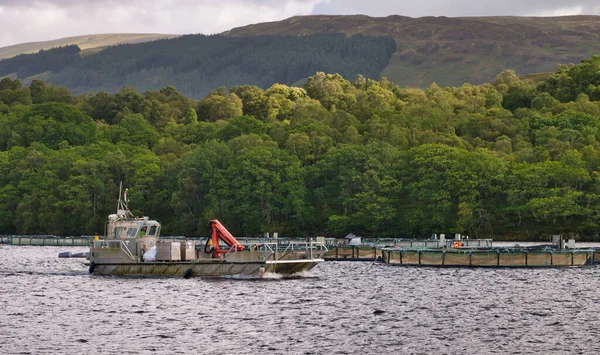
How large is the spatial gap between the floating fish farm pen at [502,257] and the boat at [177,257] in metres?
23.0

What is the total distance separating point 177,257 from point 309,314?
83.0 feet

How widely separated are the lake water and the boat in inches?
46.8

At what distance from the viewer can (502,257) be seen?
4188 inches

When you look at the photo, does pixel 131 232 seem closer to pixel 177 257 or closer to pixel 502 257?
pixel 177 257

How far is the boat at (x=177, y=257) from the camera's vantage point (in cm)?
8675

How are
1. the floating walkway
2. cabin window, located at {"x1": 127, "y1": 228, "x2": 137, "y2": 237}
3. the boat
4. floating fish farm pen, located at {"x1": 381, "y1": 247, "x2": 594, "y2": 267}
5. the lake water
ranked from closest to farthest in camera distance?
the lake water, the boat, cabin window, located at {"x1": 127, "y1": 228, "x2": 137, "y2": 237}, floating fish farm pen, located at {"x1": 381, "y1": 247, "x2": 594, "y2": 267}, the floating walkway

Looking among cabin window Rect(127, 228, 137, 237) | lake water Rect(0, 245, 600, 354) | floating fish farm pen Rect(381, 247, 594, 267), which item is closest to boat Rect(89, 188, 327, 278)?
cabin window Rect(127, 228, 137, 237)

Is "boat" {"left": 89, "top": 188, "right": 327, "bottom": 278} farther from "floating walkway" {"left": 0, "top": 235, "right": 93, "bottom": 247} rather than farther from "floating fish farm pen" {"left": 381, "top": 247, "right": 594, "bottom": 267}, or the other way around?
"floating walkway" {"left": 0, "top": 235, "right": 93, "bottom": 247}

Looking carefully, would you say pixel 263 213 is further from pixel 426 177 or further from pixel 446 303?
pixel 446 303

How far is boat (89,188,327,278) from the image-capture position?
86750mm

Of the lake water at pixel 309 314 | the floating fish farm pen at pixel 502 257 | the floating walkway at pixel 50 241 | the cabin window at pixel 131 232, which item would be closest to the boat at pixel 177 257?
the cabin window at pixel 131 232

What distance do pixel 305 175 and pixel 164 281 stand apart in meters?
100.0

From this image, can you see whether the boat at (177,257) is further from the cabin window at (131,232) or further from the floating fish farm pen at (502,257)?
the floating fish farm pen at (502,257)

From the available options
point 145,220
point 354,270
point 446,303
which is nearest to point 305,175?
point 354,270
